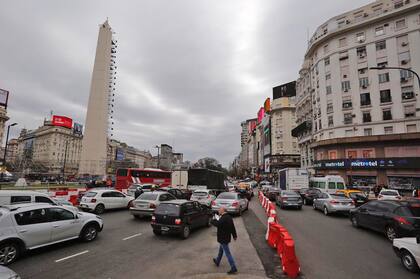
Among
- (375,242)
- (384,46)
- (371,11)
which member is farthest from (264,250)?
(371,11)

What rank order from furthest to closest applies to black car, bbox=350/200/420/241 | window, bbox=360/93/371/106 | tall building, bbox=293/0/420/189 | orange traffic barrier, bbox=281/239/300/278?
window, bbox=360/93/371/106, tall building, bbox=293/0/420/189, black car, bbox=350/200/420/241, orange traffic barrier, bbox=281/239/300/278

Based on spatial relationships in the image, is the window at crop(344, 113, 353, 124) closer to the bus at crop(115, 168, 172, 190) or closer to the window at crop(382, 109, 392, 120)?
the window at crop(382, 109, 392, 120)

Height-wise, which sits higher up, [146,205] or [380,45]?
[380,45]

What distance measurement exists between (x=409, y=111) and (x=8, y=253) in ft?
147

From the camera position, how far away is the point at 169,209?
31.8ft

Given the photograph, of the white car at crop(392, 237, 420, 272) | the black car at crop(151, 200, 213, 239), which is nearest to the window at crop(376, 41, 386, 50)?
the white car at crop(392, 237, 420, 272)

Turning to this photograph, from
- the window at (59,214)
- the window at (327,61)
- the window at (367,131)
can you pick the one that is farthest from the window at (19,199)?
the window at (327,61)

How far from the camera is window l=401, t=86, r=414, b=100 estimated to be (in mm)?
34188

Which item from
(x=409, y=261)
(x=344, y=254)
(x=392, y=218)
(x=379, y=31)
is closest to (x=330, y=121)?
(x=379, y=31)

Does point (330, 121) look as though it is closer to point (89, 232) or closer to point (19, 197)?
Result: point (89, 232)

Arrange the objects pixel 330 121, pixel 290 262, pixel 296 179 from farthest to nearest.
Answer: pixel 330 121 < pixel 296 179 < pixel 290 262

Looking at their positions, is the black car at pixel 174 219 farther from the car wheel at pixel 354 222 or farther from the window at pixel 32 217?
the car wheel at pixel 354 222

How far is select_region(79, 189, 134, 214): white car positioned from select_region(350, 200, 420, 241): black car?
14.7 m

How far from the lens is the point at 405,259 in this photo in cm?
646
